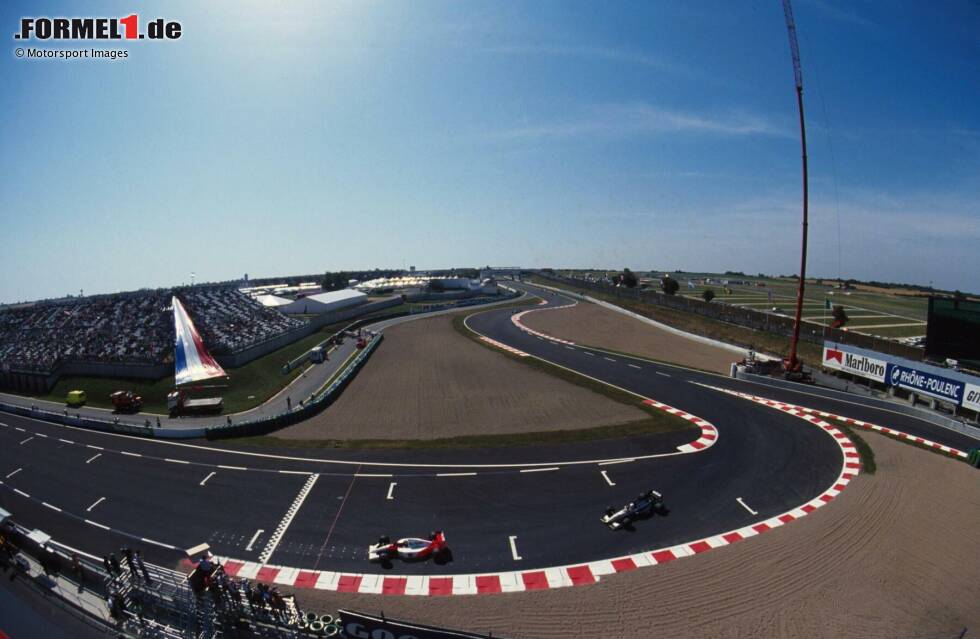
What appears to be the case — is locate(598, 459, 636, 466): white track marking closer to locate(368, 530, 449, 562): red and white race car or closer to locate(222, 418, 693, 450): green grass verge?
locate(222, 418, 693, 450): green grass verge

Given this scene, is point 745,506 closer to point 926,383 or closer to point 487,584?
point 487,584

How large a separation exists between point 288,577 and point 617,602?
34.6ft

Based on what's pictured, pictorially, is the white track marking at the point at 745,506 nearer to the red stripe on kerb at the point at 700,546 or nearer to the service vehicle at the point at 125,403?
the red stripe on kerb at the point at 700,546

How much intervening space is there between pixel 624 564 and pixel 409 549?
7.27 metres

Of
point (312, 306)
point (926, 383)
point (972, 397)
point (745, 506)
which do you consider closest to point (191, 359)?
point (312, 306)

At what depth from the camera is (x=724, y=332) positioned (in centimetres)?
6419

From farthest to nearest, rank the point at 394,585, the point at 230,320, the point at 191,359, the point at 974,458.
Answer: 1. the point at 230,320
2. the point at 191,359
3. the point at 974,458
4. the point at 394,585

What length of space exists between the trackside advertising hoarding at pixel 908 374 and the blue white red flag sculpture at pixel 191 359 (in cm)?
5316

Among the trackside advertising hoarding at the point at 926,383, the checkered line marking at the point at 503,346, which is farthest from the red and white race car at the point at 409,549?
the trackside advertising hoarding at the point at 926,383

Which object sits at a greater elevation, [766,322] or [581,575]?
[766,322]

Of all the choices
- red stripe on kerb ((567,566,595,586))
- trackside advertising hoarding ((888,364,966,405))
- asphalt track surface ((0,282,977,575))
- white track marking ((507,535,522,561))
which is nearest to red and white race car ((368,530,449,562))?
asphalt track surface ((0,282,977,575))

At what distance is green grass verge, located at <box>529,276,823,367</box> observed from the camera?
5222cm

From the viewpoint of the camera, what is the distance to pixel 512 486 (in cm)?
1981

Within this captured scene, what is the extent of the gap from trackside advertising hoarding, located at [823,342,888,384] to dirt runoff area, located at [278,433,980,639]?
66.1ft
